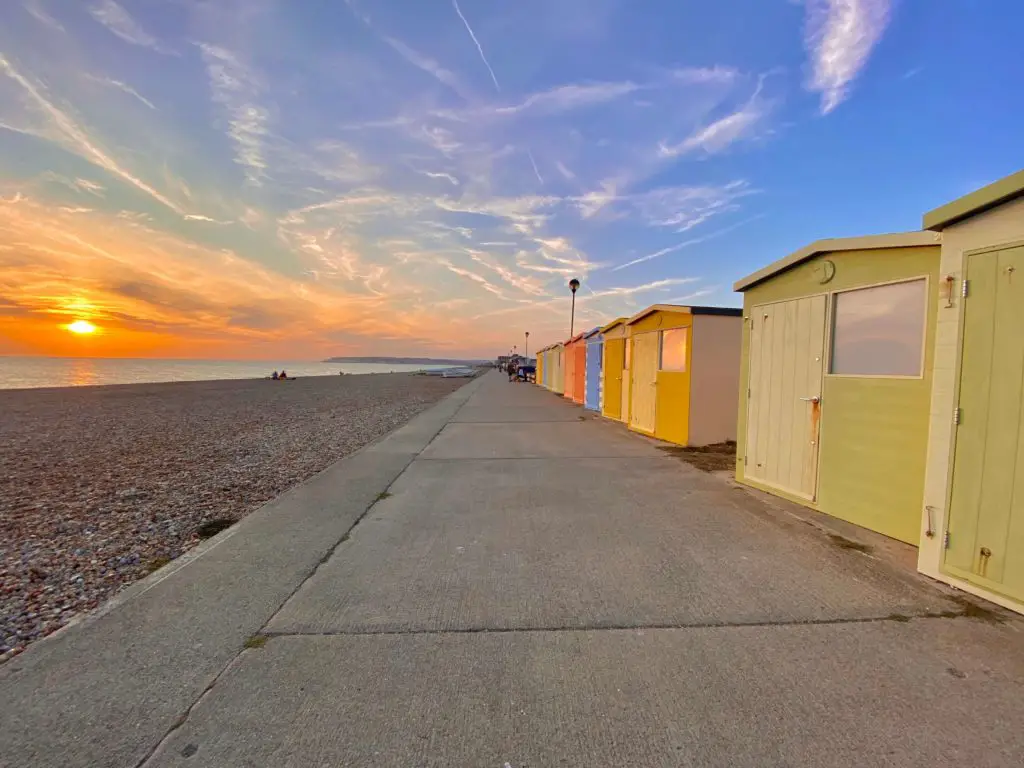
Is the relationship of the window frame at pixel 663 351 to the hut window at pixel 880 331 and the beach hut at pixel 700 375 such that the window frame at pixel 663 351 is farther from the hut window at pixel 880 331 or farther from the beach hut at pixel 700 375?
the hut window at pixel 880 331

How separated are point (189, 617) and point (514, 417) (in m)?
12.2

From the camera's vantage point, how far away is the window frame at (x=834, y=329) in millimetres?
4395

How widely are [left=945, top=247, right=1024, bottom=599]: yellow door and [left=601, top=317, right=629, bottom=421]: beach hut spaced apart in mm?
9865

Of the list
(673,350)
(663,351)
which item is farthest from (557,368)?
(673,350)

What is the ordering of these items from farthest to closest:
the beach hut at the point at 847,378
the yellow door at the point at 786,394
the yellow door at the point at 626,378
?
the yellow door at the point at 626,378 < the yellow door at the point at 786,394 < the beach hut at the point at 847,378

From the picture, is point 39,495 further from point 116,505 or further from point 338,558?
point 338,558

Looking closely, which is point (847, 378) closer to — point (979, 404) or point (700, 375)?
point (979, 404)

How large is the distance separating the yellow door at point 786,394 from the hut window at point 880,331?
0.78 ft

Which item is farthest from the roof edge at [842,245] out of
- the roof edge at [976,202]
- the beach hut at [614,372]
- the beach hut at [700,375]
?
the beach hut at [614,372]

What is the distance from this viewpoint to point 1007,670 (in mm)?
2625

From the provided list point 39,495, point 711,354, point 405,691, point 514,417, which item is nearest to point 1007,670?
point 405,691

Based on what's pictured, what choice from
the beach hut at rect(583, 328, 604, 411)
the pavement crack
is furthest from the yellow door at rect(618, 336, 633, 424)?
the pavement crack

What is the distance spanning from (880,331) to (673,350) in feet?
19.0

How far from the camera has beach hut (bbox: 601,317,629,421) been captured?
14.1m
